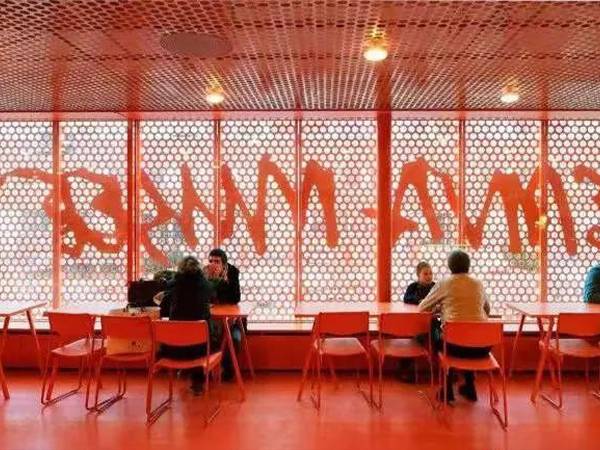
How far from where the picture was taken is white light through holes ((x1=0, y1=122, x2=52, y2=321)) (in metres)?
6.62

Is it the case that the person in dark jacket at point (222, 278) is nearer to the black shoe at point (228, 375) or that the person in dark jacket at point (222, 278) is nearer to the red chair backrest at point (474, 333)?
the black shoe at point (228, 375)

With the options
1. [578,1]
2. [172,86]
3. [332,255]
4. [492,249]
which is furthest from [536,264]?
[172,86]

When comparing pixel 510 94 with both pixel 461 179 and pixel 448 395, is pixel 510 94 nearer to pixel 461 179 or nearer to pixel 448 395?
pixel 461 179

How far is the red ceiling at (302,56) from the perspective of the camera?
323 centimetres

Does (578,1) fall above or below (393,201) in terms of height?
above

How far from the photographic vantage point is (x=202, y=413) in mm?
4488

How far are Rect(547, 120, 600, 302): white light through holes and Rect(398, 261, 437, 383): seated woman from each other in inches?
78.5

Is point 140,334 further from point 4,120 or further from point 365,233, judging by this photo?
point 4,120

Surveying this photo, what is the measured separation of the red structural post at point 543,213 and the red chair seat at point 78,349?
198 inches

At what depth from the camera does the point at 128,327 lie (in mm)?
4344

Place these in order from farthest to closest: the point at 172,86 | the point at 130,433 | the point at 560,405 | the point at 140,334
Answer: the point at 172,86 → the point at 560,405 → the point at 140,334 → the point at 130,433

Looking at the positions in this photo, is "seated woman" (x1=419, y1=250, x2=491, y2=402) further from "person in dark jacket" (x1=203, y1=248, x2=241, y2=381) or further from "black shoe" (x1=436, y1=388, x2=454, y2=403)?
"person in dark jacket" (x1=203, y1=248, x2=241, y2=381)

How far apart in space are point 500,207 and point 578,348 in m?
2.16

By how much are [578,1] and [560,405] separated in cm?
335
